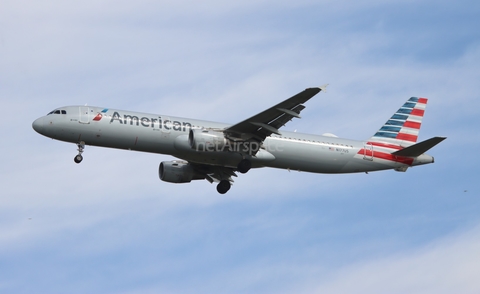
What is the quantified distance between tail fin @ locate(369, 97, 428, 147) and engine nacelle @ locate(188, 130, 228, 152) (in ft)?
36.4

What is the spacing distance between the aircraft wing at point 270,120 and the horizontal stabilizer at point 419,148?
8722 mm

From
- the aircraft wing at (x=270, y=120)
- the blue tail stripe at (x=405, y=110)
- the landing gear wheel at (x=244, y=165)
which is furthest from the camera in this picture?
the blue tail stripe at (x=405, y=110)

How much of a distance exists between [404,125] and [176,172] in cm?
1571

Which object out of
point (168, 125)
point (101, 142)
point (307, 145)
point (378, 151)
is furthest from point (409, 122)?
point (101, 142)

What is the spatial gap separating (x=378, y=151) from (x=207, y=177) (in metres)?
11.4

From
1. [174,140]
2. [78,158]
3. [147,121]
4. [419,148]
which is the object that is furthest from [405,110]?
[78,158]

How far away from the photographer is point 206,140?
146 feet

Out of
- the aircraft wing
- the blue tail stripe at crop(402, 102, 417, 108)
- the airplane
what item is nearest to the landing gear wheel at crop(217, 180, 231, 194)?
the airplane

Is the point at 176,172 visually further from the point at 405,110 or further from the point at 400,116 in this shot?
the point at 405,110

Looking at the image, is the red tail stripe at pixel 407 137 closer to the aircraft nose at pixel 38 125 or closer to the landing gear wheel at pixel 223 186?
the landing gear wheel at pixel 223 186

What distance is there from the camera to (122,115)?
146 feet

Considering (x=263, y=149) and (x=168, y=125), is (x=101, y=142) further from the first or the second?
(x=263, y=149)

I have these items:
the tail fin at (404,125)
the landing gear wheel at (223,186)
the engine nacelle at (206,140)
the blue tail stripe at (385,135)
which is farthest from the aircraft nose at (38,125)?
the blue tail stripe at (385,135)

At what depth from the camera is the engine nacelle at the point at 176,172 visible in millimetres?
50250
